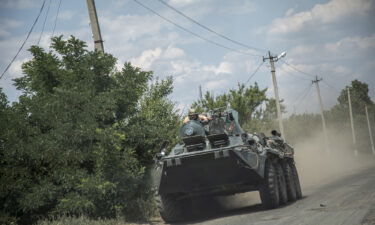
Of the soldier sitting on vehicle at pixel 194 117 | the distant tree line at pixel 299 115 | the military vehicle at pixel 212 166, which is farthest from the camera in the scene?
the distant tree line at pixel 299 115

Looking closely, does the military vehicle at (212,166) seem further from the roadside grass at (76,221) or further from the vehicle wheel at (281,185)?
the roadside grass at (76,221)

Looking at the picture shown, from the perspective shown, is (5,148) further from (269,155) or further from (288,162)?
(288,162)

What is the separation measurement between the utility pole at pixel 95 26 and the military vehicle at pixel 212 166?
3.46 metres

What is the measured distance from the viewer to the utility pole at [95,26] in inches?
598

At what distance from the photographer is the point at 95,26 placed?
50.6 ft

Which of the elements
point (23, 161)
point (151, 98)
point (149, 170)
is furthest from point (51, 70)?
point (151, 98)

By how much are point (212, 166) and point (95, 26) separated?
540 cm

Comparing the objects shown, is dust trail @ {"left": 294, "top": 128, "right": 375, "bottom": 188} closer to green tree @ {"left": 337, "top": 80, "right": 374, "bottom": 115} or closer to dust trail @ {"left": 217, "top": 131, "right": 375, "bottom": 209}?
dust trail @ {"left": 217, "top": 131, "right": 375, "bottom": 209}

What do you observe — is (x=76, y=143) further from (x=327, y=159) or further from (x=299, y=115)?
(x=299, y=115)

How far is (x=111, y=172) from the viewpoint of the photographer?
12953 mm

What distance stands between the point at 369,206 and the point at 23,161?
763 centimetres

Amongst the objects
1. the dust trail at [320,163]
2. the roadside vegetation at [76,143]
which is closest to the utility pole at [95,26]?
the roadside vegetation at [76,143]

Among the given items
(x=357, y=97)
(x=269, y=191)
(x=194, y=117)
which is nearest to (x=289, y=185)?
(x=269, y=191)

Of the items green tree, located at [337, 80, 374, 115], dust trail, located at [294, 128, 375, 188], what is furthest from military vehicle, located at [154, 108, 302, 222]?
green tree, located at [337, 80, 374, 115]
